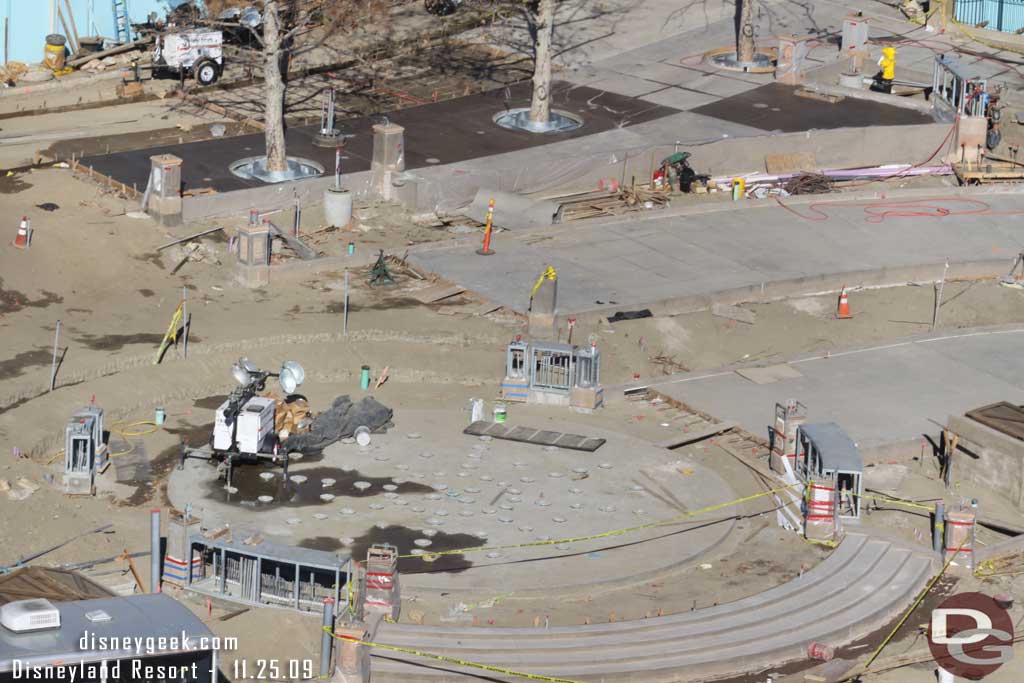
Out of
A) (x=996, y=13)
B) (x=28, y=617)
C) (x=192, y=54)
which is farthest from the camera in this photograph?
(x=996, y=13)

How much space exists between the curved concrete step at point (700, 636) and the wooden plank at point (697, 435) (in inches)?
201

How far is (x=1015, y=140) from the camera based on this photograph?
51.6 meters

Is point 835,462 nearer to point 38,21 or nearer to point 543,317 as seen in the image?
point 543,317

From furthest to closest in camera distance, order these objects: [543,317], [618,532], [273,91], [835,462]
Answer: [273,91], [543,317], [835,462], [618,532]

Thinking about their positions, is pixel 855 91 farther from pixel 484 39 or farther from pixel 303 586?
pixel 303 586

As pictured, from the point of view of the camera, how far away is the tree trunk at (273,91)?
4309 centimetres

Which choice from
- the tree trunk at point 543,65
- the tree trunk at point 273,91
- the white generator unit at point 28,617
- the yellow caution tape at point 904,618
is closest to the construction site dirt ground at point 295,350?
the yellow caution tape at point 904,618

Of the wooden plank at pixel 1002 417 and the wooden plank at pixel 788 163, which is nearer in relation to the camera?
the wooden plank at pixel 1002 417

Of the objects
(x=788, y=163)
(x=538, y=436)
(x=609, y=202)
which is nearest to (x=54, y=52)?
(x=609, y=202)

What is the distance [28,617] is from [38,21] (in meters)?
36.4

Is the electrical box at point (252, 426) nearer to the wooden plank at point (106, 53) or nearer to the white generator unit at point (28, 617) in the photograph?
the white generator unit at point (28, 617)

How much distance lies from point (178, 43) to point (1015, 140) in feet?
77.4

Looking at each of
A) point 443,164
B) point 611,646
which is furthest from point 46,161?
point 611,646

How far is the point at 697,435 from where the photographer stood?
3344cm
